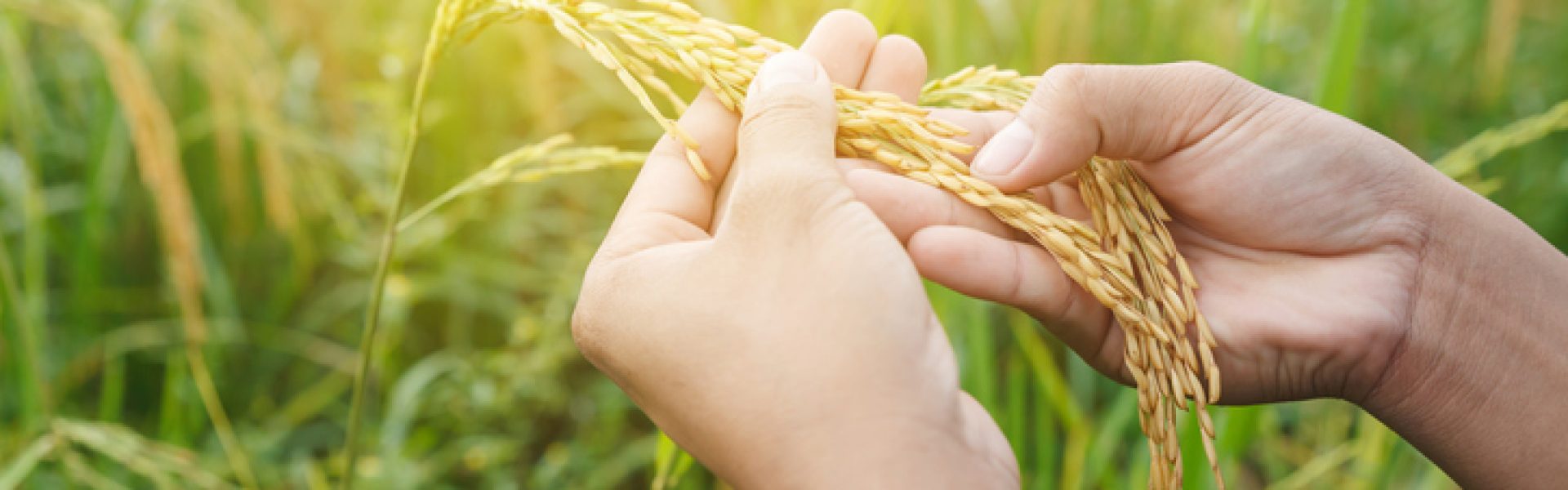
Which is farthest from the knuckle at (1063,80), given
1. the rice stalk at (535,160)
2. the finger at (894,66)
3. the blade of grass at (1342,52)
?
the rice stalk at (535,160)

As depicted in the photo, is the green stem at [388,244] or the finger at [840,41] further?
the finger at [840,41]

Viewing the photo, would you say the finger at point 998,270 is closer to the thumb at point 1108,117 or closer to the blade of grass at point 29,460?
the thumb at point 1108,117

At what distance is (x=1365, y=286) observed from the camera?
1.36m

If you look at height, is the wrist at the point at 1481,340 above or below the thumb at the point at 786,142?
below

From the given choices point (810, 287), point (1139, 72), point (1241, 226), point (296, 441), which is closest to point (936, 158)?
point (810, 287)

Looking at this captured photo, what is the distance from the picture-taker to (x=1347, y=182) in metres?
1.35

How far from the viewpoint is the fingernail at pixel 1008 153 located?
4.01ft

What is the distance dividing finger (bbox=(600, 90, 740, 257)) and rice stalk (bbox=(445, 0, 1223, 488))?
0.26 feet

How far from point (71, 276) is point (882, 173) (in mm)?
2401

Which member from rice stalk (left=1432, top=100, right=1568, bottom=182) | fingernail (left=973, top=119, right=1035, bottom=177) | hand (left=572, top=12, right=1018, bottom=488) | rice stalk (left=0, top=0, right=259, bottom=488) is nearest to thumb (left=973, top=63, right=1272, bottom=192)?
fingernail (left=973, top=119, right=1035, bottom=177)

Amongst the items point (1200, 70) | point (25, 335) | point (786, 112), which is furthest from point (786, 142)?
point (25, 335)

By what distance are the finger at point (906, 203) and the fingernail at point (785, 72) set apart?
0.17 m

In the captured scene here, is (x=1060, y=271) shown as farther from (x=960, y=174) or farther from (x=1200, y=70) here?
(x=1200, y=70)

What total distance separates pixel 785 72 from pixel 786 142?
0.10 m
